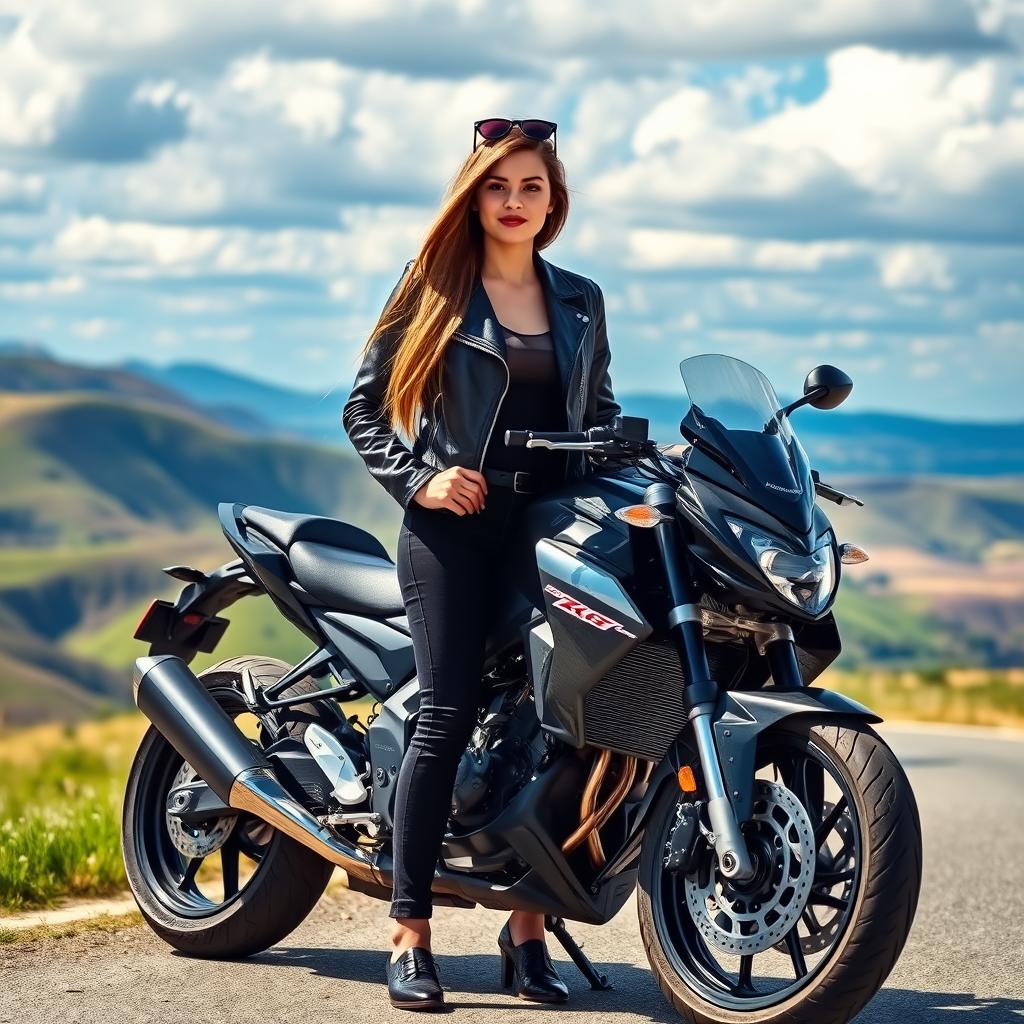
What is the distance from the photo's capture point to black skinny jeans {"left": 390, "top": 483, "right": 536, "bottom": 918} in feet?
16.1

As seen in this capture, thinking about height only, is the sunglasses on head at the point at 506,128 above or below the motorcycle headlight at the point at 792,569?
above

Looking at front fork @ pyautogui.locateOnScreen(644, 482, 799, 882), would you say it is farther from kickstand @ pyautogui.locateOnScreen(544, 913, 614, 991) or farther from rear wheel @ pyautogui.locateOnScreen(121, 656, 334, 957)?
rear wheel @ pyautogui.locateOnScreen(121, 656, 334, 957)

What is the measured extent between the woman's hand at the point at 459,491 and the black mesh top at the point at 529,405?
0.15 meters

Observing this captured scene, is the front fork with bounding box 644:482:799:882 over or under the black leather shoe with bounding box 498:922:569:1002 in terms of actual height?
over

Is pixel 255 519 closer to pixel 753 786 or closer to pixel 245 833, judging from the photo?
pixel 245 833

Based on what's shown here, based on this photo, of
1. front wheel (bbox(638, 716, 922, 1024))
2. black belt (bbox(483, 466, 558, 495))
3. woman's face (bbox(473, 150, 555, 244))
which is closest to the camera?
Answer: front wheel (bbox(638, 716, 922, 1024))

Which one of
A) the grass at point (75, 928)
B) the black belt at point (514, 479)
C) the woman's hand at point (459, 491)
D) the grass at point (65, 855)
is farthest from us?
the grass at point (65, 855)

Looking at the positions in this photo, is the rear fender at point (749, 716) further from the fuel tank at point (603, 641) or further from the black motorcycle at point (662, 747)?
the fuel tank at point (603, 641)

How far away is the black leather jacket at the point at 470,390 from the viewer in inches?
197

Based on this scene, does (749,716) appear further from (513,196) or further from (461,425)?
(513,196)

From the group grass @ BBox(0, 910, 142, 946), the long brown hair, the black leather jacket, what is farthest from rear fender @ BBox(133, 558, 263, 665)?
the long brown hair

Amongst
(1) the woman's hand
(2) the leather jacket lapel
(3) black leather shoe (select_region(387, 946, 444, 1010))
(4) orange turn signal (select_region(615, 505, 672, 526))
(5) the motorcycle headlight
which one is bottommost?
(3) black leather shoe (select_region(387, 946, 444, 1010))

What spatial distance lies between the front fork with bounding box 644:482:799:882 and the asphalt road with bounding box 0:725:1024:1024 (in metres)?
0.79

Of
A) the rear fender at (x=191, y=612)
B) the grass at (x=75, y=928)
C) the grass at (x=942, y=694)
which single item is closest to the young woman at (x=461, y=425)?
the rear fender at (x=191, y=612)
